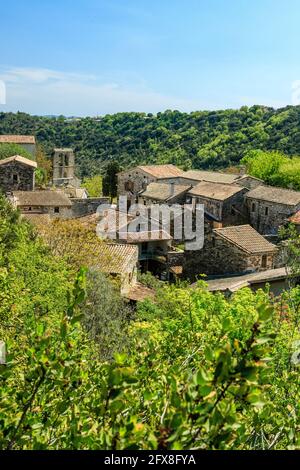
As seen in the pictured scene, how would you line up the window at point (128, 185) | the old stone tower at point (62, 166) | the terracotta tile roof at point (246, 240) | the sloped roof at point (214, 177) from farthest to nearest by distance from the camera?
1. the old stone tower at point (62, 166)
2. the window at point (128, 185)
3. the sloped roof at point (214, 177)
4. the terracotta tile roof at point (246, 240)

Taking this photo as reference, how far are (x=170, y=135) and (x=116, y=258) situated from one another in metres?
63.1

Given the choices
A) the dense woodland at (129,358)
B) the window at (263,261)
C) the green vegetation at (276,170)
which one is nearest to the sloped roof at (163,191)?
the green vegetation at (276,170)

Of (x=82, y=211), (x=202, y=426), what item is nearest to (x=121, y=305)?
(x=202, y=426)

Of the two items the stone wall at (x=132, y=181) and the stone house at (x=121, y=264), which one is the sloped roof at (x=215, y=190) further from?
the stone house at (x=121, y=264)

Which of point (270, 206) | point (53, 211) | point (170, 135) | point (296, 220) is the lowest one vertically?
point (53, 211)

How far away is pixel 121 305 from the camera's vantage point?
1923cm

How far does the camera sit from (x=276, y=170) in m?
52.4

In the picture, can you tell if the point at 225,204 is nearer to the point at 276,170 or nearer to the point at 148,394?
the point at 276,170

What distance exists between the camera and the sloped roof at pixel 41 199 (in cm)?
3603

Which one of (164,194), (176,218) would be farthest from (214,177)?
(176,218)

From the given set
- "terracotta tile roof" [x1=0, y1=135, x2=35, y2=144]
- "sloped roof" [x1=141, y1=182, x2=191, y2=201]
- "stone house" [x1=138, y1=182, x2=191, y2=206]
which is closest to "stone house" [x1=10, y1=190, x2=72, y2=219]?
"stone house" [x1=138, y1=182, x2=191, y2=206]

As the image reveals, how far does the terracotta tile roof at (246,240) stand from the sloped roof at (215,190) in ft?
40.7

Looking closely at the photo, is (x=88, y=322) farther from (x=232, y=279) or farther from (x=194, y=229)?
(x=194, y=229)

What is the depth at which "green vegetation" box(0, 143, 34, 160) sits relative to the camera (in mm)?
47000
